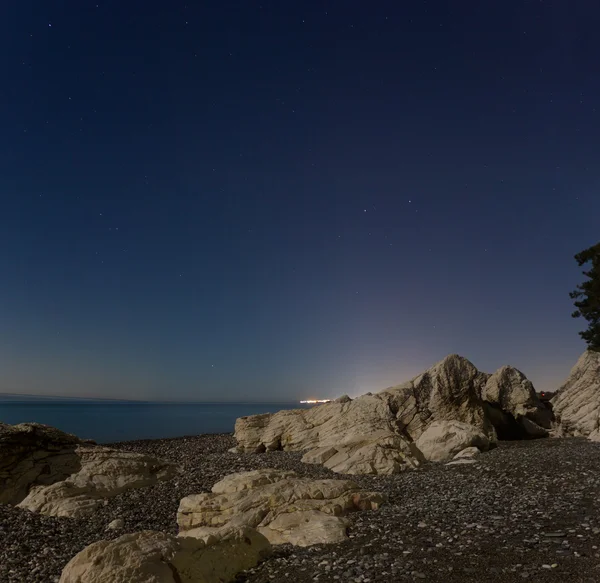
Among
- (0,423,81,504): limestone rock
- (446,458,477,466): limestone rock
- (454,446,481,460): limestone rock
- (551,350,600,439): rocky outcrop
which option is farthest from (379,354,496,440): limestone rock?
(0,423,81,504): limestone rock

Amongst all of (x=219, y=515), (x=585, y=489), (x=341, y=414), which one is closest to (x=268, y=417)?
(x=341, y=414)

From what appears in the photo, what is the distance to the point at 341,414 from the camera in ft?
115

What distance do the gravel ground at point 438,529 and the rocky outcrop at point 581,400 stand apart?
1180 centimetres

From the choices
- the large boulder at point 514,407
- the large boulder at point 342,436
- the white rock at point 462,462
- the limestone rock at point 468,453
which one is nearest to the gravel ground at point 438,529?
the white rock at point 462,462

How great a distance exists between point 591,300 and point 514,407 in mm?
12356

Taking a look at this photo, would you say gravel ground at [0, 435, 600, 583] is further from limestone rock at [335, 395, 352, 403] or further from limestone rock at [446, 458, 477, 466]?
limestone rock at [335, 395, 352, 403]

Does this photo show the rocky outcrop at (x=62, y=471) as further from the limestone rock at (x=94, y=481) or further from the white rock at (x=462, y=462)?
the white rock at (x=462, y=462)

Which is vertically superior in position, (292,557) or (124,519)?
(292,557)

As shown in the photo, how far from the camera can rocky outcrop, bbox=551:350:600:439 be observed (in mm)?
33812

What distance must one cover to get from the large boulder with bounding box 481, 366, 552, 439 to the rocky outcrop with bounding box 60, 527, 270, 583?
108 feet

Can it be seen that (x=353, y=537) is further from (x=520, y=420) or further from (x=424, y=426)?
(x=520, y=420)

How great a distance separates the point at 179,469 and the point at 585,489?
65.7 feet

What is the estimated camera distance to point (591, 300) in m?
41.9

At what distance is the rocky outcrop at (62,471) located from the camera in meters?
20.1
